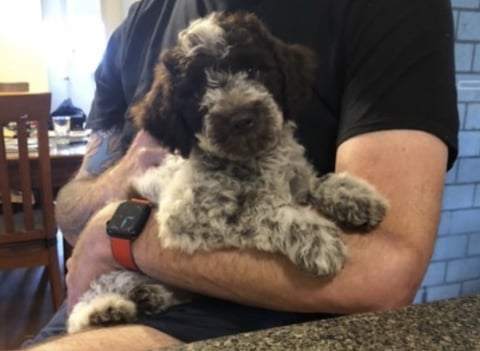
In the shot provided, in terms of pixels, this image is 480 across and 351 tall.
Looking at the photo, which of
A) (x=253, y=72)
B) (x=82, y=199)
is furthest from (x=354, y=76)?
(x=82, y=199)

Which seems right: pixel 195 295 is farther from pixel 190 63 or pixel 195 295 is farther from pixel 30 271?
pixel 30 271

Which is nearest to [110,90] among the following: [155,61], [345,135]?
[155,61]

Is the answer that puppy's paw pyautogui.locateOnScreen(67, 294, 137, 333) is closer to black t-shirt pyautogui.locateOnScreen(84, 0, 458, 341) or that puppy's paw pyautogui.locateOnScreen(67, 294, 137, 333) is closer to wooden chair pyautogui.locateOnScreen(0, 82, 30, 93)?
black t-shirt pyautogui.locateOnScreen(84, 0, 458, 341)

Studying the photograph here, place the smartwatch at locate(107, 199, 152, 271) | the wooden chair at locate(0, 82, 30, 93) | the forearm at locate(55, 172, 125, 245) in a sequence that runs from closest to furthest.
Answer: the smartwatch at locate(107, 199, 152, 271) < the forearm at locate(55, 172, 125, 245) < the wooden chair at locate(0, 82, 30, 93)

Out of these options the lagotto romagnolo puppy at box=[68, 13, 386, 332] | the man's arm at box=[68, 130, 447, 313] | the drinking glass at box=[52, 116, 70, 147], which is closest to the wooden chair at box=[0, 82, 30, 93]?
the drinking glass at box=[52, 116, 70, 147]

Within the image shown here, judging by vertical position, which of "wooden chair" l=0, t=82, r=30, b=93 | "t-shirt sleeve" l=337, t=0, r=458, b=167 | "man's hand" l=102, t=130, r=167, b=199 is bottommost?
"man's hand" l=102, t=130, r=167, b=199

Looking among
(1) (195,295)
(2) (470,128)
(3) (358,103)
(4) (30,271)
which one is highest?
(3) (358,103)

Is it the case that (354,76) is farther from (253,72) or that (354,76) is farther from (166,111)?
(166,111)

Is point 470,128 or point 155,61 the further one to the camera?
point 470,128
